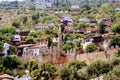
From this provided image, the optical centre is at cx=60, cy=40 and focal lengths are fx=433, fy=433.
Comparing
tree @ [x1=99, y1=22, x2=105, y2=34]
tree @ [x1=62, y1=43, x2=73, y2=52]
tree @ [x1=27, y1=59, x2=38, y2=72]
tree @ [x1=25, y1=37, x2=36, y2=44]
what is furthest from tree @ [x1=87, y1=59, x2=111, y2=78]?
tree @ [x1=99, y1=22, x2=105, y2=34]

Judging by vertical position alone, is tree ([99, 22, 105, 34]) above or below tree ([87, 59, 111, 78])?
below

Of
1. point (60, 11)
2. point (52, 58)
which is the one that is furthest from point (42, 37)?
point (60, 11)

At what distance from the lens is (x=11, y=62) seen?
32.0m

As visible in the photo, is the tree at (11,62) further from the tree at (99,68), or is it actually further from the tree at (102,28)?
the tree at (102,28)

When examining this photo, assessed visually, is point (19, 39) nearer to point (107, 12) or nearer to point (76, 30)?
point (76, 30)

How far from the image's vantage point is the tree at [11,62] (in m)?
31.9

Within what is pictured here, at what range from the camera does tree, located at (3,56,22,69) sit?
31859 millimetres

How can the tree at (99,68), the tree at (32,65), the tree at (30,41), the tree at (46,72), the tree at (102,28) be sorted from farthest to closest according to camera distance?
the tree at (102,28) → the tree at (30,41) → the tree at (32,65) → the tree at (46,72) → the tree at (99,68)

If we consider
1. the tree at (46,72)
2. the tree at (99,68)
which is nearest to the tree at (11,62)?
the tree at (46,72)

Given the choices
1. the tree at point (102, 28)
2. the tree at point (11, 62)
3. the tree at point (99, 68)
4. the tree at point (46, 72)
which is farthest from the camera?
the tree at point (102, 28)

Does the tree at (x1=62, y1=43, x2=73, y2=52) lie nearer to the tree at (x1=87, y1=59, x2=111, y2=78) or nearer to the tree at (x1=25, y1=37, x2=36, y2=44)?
the tree at (x1=25, y1=37, x2=36, y2=44)

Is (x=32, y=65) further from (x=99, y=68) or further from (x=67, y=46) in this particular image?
(x=67, y=46)

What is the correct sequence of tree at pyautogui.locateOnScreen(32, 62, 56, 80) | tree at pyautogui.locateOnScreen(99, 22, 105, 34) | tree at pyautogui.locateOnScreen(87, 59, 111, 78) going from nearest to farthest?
tree at pyautogui.locateOnScreen(87, 59, 111, 78) < tree at pyautogui.locateOnScreen(32, 62, 56, 80) < tree at pyautogui.locateOnScreen(99, 22, 105, 34)

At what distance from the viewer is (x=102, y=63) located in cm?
2516
